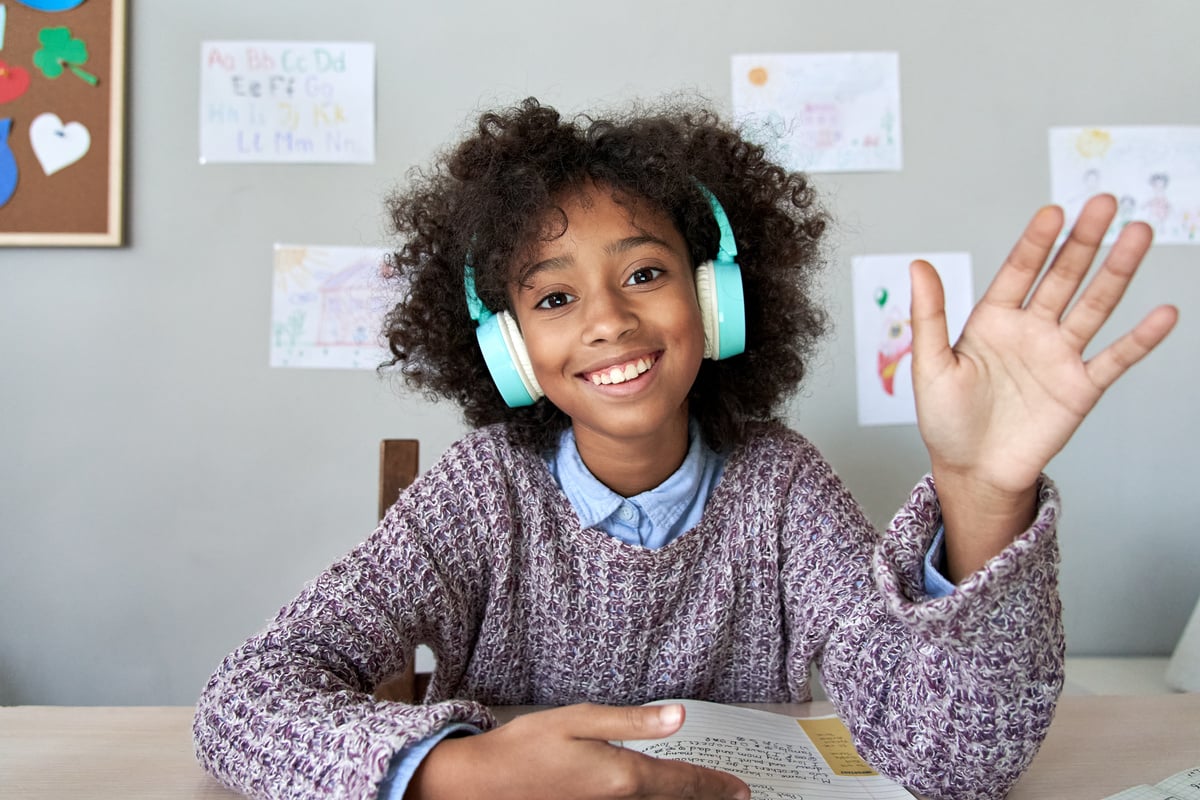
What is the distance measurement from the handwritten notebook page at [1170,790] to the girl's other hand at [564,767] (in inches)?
11.8

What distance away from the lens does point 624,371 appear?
2.84 ft

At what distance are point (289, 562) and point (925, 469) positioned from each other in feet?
3.68

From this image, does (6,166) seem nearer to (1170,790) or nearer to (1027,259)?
(1027,259)

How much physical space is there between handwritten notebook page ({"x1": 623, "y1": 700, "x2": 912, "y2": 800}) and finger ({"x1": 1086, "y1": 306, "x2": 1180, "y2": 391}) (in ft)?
1.10

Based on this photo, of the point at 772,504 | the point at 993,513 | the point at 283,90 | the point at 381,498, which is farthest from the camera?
the point at 283,90

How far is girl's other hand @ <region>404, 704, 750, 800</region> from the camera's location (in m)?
0.56

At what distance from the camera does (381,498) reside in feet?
3.70

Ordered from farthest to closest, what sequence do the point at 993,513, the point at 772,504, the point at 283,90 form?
the point at 283,90
the point at 772,504
the point at 993,513

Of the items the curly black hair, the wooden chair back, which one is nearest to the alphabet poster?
the curly black hair

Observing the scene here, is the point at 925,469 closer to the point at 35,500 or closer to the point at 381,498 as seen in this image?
the point at 381,498

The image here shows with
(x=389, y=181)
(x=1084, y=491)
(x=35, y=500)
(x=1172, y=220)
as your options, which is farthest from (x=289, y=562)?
(x=1172, y=220)

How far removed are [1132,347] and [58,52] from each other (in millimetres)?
1651

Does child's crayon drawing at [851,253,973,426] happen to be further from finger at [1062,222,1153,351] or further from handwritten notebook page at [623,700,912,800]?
finger at [1062,222,1153,351]

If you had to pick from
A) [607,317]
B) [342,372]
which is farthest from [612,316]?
[342,372]
